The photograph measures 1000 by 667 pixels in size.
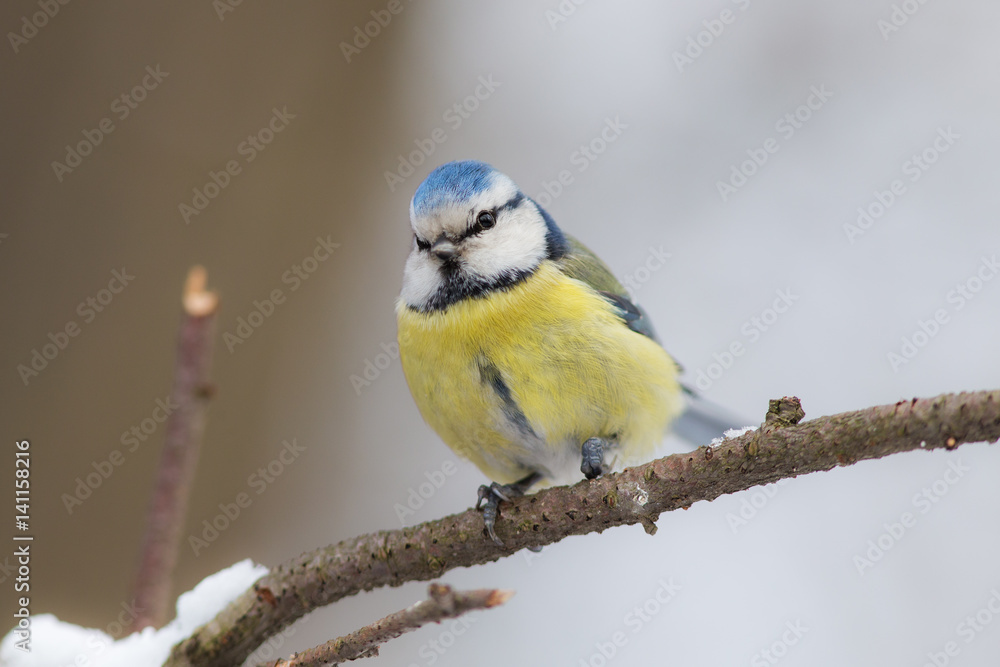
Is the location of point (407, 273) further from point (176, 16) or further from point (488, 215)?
point (176, 16)

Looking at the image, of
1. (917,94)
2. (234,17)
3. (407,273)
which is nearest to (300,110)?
(234,17)

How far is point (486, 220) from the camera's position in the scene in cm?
235

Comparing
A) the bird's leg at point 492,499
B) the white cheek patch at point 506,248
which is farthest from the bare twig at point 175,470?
the white cheek patch at point 506,248

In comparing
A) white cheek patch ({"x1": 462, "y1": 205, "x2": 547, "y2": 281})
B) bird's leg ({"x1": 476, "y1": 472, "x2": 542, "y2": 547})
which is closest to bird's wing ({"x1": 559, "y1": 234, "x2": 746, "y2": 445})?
white cheek patch ({"x1": 462, "y1": 205, "x2": 547, "y2": 281})

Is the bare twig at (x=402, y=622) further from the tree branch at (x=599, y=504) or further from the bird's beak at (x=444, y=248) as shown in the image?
the bird's beak at (x=444, y=248)

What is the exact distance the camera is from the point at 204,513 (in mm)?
3455

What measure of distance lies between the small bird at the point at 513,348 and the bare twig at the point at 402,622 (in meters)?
0.74

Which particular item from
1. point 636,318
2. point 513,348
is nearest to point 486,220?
point 513,348

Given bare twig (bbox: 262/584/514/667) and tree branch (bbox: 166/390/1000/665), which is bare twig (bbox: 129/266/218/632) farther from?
bare twig (bbox: 262/584/514/667)

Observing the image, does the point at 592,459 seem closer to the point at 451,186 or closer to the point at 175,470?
the point at 451,186

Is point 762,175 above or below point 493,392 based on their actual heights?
above

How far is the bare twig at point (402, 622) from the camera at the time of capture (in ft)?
3.68

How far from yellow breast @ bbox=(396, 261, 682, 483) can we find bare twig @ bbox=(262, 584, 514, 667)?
3.00ft

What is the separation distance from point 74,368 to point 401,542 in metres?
2.13
